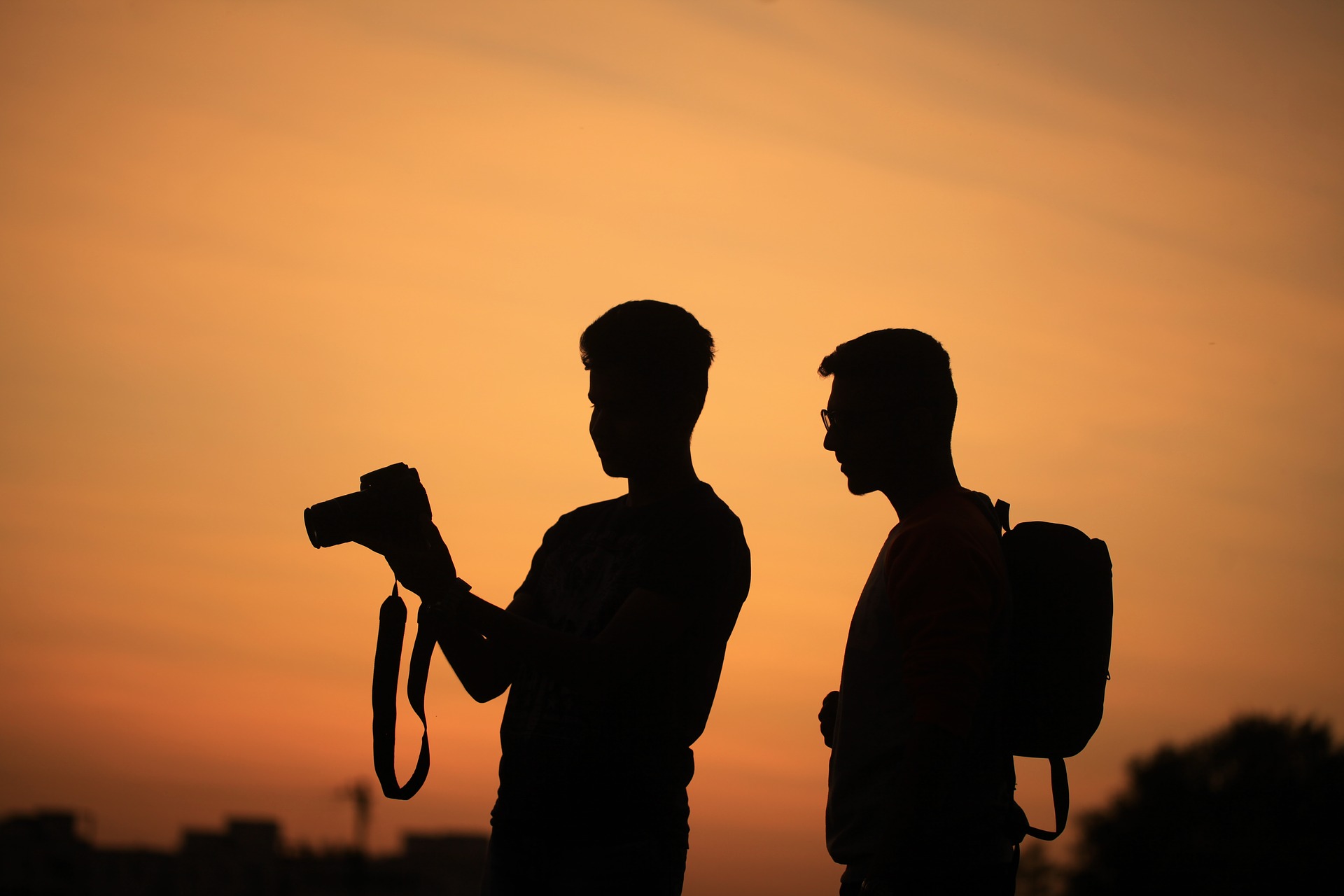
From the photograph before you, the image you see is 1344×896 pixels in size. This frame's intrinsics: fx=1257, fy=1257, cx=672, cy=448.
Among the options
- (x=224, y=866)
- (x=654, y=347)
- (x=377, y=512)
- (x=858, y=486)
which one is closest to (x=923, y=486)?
(x=858, y=486)

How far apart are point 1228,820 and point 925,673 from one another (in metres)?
55.6

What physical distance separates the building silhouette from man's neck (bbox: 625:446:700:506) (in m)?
33.3

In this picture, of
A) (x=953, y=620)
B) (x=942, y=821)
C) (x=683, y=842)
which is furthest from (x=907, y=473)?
(x=683, y=842)

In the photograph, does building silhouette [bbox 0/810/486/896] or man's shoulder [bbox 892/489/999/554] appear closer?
man's shoulder [bbox 892/489/999/554]

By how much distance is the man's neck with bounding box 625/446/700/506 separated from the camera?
11.7ft

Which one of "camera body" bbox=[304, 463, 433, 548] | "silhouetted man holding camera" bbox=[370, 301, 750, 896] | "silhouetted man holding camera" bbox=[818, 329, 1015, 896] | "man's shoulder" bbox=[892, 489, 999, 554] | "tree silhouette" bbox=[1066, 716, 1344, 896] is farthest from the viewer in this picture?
"tree silhouette" bbox=[1066, 716, 1344, 896]

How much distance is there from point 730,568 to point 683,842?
728 millimetres

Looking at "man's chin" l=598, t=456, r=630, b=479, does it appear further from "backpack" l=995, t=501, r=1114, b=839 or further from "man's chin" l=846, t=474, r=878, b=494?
"backpack" l=995, t=501, r=1114, b=839

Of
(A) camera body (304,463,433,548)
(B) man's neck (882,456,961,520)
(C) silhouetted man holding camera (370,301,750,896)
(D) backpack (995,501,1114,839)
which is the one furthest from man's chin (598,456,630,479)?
(D) backpack (995,501,1114,839)

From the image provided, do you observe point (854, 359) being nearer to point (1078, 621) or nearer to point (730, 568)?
point (730, 568)

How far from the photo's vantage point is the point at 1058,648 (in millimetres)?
3047

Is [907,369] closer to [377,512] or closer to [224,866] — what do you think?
[377,512]

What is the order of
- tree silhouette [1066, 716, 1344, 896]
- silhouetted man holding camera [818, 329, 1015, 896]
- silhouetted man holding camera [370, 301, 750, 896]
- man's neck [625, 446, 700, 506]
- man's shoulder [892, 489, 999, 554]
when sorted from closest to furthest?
silhouetted man holding camera [818, 329, 1015, 896] → man's shoulder [892, 489, 999, 554] → silhouetted man holding camera [370, 301, 750, 896] → man's neck [625, 446, 700, 506] → tree silhouette [1066, 716, 1344, 896]

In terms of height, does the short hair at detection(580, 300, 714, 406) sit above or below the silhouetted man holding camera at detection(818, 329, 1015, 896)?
above
